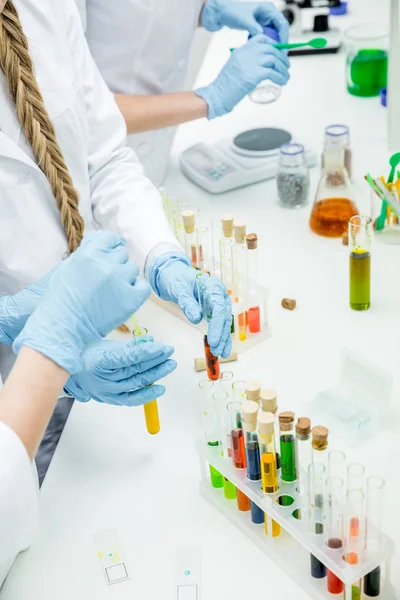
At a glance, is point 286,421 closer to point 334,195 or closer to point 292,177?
point 334,195

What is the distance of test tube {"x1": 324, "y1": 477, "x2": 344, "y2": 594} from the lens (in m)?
1.24

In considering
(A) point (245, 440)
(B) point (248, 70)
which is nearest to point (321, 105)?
(B) point (248, 70)

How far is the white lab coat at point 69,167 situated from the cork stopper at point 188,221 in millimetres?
77

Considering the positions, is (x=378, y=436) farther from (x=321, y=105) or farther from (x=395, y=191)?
(x=321, y=105)

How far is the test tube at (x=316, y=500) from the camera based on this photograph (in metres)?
1.26

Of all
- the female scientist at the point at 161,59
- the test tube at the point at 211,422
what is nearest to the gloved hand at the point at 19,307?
the test tube at the point at 211,422

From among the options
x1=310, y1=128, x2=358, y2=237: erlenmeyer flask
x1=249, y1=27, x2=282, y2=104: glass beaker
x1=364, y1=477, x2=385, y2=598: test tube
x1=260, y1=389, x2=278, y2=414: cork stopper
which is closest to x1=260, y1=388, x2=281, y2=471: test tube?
x1=260, y1=389, x2=278, y2=414: cork stopper

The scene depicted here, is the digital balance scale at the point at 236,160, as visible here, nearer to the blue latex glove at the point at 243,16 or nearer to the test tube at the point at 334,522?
the blue latex glove at the point at 243,16

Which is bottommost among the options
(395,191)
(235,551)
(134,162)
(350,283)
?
(235,551)

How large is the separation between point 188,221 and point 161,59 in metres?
0.74

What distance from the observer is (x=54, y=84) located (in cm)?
171

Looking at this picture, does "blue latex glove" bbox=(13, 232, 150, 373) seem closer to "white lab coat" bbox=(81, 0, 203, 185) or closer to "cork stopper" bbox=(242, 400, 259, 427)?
"cork stopper" bbox=(242, 400, 259, 427)

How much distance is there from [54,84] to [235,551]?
3.52ft

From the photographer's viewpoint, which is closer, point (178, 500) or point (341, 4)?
point (178, 500)
